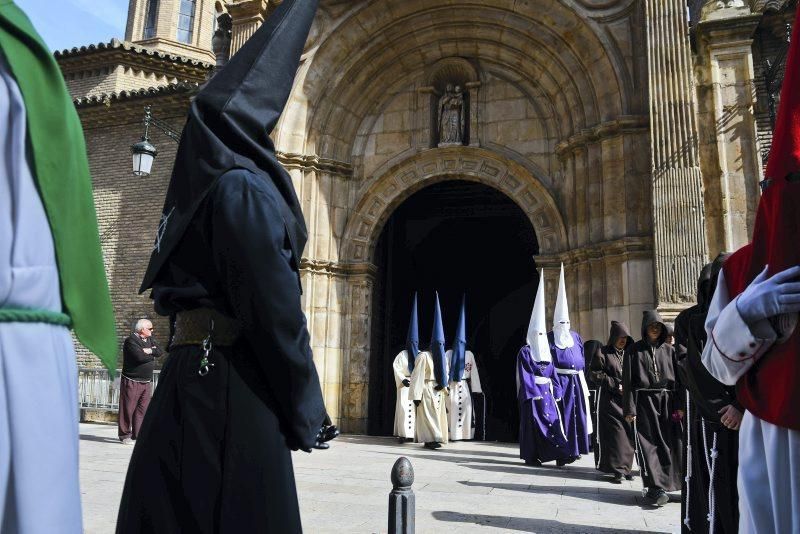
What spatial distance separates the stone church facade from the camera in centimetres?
1051

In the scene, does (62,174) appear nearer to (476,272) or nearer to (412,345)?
(412,345)

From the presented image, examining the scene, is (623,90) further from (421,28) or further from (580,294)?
(421,28)

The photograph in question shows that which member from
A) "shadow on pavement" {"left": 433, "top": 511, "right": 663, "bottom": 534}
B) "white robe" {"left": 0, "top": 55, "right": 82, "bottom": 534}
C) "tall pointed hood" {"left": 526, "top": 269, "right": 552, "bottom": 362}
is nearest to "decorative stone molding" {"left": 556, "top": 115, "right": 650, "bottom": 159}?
"tall pointed hood" {"left": 526, "top": 269, "right": 552, "bottom": 362}

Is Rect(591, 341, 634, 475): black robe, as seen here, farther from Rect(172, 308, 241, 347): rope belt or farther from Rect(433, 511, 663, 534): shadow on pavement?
Rect(172, 308, 241, 347): rope belt

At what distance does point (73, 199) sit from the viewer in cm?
154

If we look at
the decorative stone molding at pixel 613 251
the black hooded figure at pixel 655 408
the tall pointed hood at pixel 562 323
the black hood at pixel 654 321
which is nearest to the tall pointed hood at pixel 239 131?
the black hooded figure at pixel 655 408

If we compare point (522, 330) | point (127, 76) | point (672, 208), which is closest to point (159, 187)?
point (127, 76)

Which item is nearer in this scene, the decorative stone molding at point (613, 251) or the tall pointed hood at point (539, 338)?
the tall pointed hood at point (539, 338)

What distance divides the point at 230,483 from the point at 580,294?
9945 mm

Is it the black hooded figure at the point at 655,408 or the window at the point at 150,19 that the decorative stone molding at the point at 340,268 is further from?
the window at the point at 150,19

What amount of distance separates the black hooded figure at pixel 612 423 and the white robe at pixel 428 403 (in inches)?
147

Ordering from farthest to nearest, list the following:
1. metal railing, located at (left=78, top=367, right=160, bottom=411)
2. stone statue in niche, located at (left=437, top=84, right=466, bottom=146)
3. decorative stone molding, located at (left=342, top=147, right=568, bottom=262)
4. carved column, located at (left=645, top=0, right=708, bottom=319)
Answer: metal railing, located at (left=78, top=367, right=160, bottom=411)
stone statue in niche, located at (left=437, top=84, right=466, bottom=146)
decorative stone molding, located at (left=342, top=147, right=568, bottom=262)
carved column, located at (left=645, top=0, right=708, bottom=319)

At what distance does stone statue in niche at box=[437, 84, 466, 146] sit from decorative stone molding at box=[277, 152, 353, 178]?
80.7 inches

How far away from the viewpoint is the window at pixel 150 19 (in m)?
25.9
